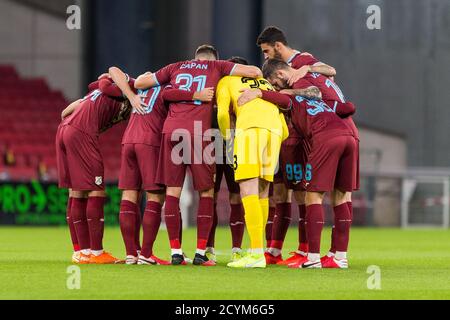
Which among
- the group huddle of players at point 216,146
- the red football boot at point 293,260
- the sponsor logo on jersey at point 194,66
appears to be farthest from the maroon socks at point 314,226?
the sponsor logo on jersey at point 194,66

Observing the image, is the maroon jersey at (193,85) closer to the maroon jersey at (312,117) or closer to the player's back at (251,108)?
the player's back at (251,108)

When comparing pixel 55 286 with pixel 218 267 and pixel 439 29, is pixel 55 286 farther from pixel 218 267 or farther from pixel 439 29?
pixel 439 29

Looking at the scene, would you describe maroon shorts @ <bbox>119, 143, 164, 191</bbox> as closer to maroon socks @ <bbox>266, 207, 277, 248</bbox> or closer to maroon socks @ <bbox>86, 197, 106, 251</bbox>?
maroon socks @ <bbox>86, 197, 106, 251</bbox>

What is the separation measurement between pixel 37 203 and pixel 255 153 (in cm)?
1256

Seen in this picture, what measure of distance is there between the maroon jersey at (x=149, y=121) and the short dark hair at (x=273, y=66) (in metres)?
1.02

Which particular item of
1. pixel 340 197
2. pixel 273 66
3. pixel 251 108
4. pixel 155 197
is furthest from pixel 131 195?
pixel 340 197

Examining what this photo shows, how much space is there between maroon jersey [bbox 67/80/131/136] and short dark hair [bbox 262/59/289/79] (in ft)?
4.59

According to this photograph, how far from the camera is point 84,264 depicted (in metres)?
10.7

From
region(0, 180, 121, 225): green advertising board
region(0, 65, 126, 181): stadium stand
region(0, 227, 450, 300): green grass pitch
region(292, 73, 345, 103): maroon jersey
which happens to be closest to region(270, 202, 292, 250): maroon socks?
region(0, 227, 450, 300): green grass pitch

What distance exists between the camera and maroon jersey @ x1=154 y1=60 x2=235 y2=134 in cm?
1035

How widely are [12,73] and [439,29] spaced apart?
10898 millimetres

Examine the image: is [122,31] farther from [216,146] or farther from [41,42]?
[216,146]

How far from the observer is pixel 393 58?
2667 centimetres

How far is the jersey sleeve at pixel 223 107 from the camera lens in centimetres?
1033
